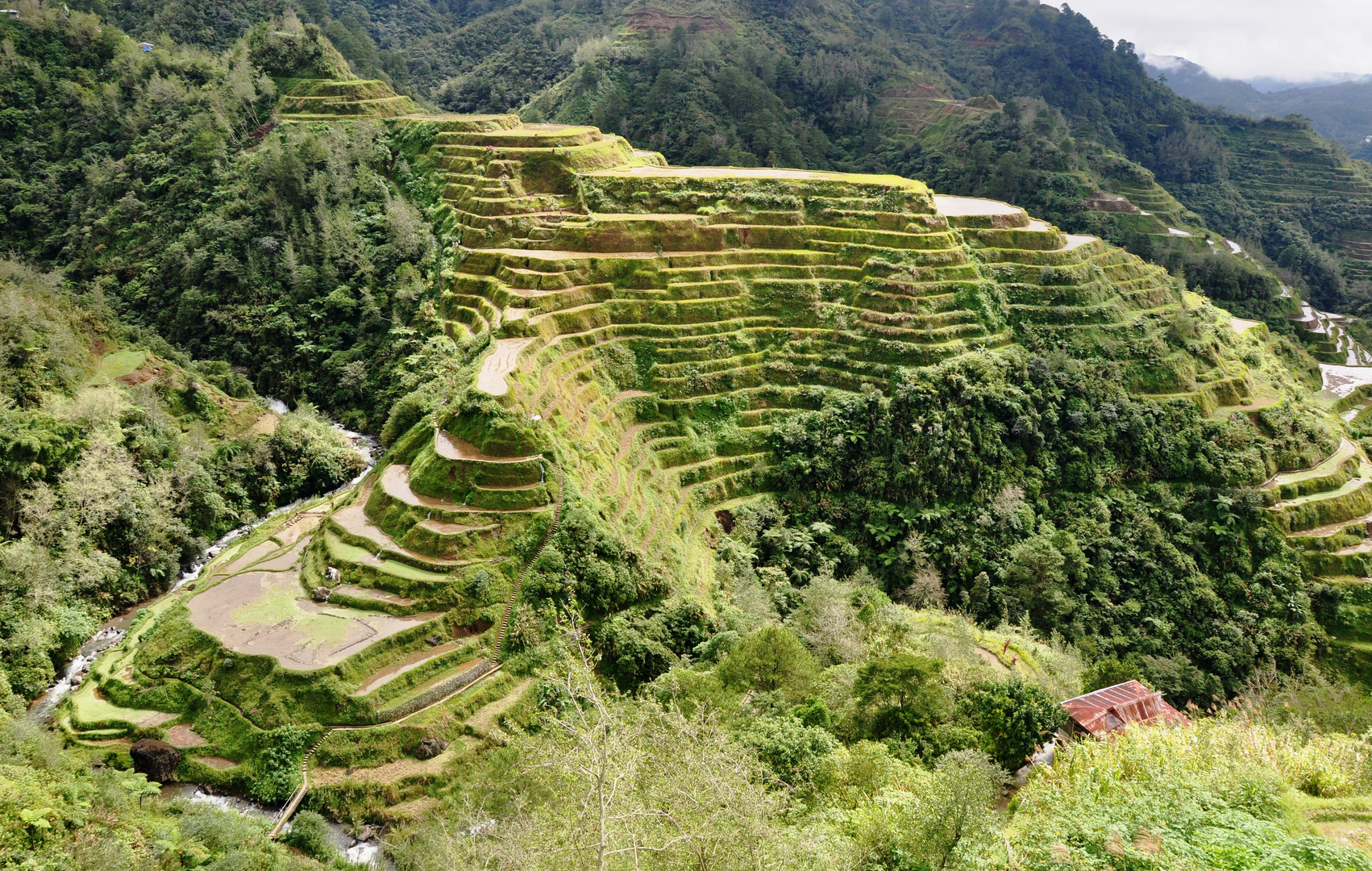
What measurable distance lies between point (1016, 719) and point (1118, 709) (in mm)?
4046

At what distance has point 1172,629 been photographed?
1431 inches

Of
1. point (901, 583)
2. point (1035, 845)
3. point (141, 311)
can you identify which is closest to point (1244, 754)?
point (1035, 845)

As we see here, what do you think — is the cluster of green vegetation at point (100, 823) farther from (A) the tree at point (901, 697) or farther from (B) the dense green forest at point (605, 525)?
(A) the tree at point (901, 697)

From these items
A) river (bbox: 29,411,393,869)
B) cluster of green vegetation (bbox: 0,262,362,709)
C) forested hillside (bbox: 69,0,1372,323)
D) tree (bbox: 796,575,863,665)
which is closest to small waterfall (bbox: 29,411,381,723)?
river (bbox: 29,411,393,869)

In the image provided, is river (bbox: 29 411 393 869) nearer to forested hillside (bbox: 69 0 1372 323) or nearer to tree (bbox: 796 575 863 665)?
tree (bbox: 796 575 863 665)

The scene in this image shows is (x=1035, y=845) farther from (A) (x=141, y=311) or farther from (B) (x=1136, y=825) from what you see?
(A) (x=141, y=311)

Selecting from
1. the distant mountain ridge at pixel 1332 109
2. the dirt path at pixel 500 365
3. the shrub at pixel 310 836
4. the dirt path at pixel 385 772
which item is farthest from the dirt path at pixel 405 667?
the distant mountain ridge at pixel 1332 109

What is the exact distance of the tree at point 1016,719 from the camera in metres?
21.0

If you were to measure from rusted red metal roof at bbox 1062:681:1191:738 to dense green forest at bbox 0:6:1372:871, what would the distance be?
182 centimetres

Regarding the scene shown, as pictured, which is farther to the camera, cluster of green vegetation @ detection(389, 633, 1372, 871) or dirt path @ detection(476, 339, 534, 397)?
dirt path @ detection(476, 339, 534, 397)

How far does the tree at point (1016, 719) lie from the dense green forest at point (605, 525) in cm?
13

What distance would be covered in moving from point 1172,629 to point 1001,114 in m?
62.3

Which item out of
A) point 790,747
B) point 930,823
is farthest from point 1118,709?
point 930,823

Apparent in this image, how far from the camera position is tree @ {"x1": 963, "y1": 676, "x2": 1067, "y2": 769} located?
21000mm
